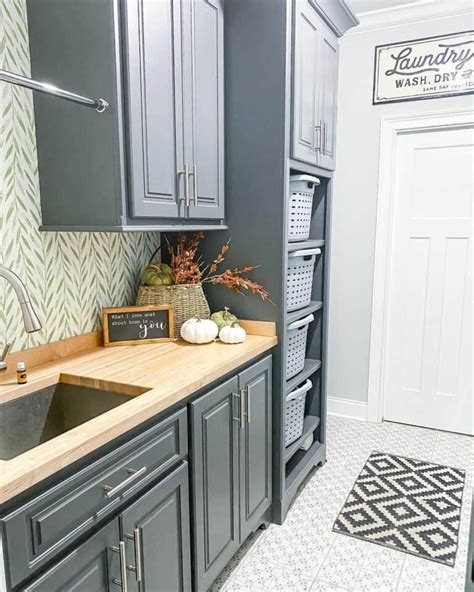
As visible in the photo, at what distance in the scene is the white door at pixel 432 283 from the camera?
3.04 metres

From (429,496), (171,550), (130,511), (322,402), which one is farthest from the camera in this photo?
(322,402)

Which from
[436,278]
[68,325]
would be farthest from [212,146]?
[436,278]

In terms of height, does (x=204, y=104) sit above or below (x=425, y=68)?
below

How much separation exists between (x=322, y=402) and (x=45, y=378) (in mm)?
1685

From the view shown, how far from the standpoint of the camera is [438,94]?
9.62 ft

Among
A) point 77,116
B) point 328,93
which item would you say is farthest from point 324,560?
point 328,93

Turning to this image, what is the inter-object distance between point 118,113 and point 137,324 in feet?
2.80

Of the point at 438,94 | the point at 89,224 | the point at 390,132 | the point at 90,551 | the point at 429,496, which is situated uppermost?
the point at 438,94

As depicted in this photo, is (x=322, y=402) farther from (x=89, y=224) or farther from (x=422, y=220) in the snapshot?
(x=89, y=224)

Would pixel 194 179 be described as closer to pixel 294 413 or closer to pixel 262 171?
pixel 262 171

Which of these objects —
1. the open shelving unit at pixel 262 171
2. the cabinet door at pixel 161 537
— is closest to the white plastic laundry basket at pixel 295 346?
the open shelving unit at pixel 262 171

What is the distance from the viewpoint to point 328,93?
2.42 metres

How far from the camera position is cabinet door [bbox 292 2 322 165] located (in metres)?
2.03

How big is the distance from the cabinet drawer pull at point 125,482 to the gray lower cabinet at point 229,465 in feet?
0.94
